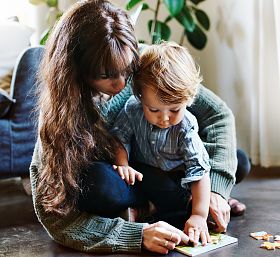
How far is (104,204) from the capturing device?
1.44 m

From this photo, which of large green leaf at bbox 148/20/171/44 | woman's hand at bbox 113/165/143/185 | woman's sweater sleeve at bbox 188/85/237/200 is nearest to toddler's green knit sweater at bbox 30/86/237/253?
woman's sweater sleeve at bbox 188/85/237/200

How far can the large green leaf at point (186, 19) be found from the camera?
8.59ft

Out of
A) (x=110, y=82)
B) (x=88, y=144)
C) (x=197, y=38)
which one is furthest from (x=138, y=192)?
(x=197, y=38)

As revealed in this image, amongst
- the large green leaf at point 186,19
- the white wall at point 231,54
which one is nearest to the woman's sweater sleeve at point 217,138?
the white wall at point 231,54

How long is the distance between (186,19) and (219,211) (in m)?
1.39

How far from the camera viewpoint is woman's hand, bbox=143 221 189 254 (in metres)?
1.34

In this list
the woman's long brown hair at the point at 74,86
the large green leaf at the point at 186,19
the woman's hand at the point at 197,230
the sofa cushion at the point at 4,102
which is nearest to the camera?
the woman's long brown hair at the point at 74,86

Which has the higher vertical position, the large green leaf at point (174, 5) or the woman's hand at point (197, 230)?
the large green leaf at point (174, 5)

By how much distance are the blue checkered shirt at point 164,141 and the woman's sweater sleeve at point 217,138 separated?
0.08 m

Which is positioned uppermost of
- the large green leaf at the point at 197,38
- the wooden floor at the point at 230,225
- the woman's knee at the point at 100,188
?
the large green leaf at the point at 197,38

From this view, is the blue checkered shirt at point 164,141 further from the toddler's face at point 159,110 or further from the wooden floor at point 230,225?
the wooden floor at point 230,225

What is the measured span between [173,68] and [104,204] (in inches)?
16.0

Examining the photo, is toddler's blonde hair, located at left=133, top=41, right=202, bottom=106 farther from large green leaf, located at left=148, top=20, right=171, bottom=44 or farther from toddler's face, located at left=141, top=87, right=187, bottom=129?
large green leaf, located at left=148, top=20, right=171, bottom=44

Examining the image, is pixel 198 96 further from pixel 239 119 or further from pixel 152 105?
pixel 239 119
